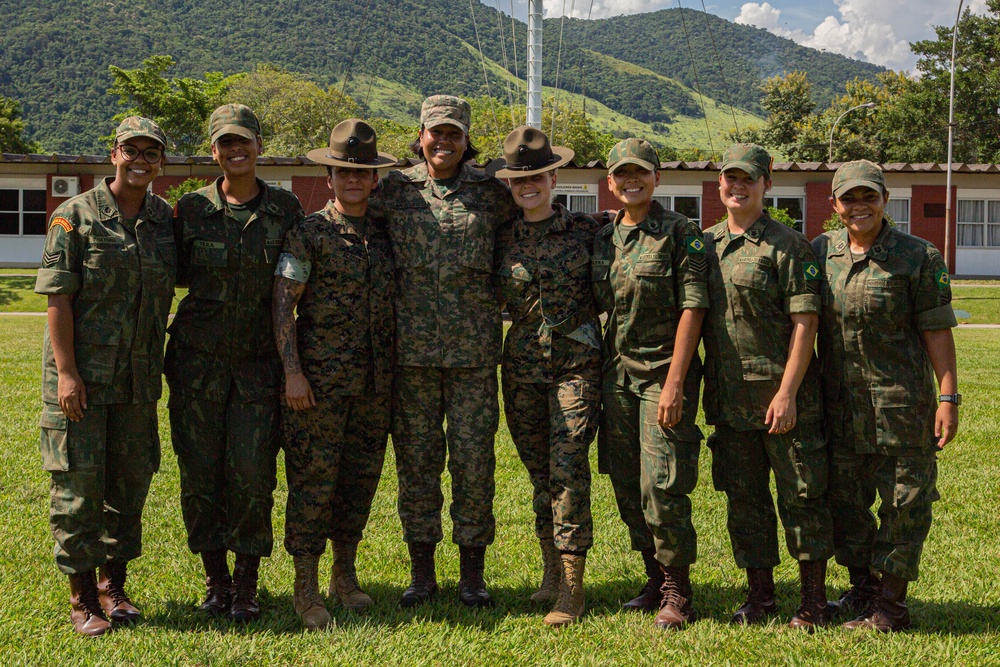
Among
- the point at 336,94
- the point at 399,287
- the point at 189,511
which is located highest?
the point at 336,94

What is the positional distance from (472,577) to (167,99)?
5592cm

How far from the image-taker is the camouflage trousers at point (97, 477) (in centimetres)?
408

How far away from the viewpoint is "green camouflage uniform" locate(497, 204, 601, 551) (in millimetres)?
4418

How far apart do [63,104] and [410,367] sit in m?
125

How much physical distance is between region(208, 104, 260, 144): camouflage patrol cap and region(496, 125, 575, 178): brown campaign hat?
1.19 meters

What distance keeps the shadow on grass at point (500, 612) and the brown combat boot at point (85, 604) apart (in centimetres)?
22

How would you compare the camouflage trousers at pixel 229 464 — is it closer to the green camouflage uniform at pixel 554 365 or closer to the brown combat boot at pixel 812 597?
the green camouflage uniform at pixel 554 365

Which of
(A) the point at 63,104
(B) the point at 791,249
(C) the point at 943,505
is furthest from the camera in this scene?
(A) the point at 63,104

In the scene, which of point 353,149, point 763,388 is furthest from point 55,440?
point 763,388

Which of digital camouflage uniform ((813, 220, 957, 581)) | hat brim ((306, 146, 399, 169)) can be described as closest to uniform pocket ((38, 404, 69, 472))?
hat brim ((306, 146, 399, 169))

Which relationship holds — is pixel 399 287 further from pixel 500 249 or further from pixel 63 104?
pixel 63 104

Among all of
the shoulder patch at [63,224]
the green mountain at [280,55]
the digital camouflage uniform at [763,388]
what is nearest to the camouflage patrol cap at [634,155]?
the digital camouflage uniform at [763,388]

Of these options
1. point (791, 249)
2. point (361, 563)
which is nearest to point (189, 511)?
point (361, 563)

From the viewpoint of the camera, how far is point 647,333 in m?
4.35
